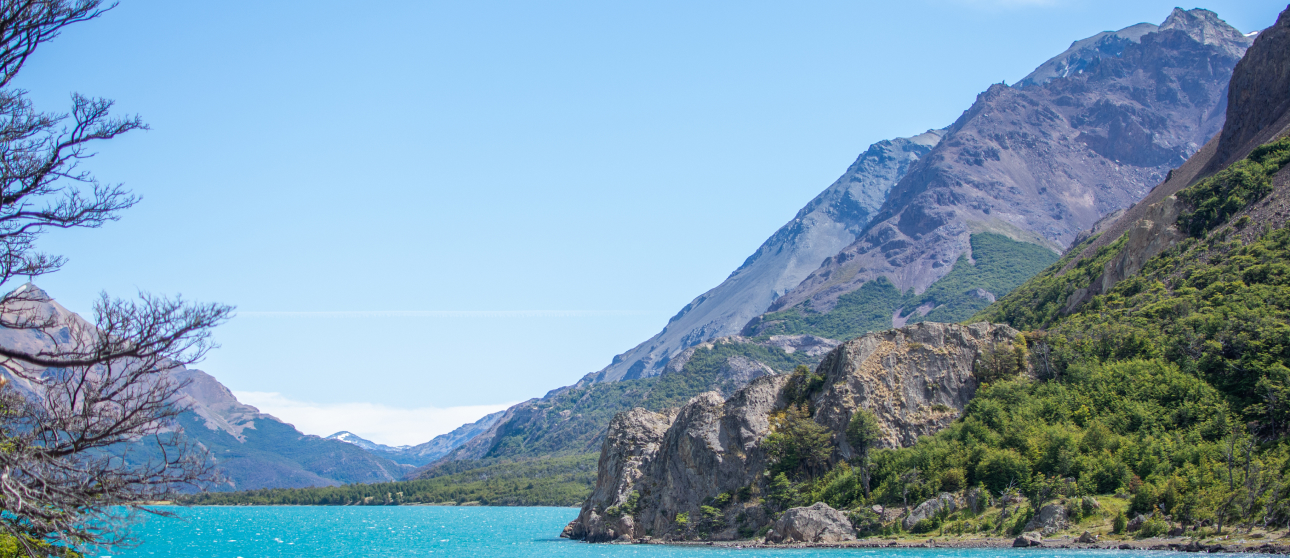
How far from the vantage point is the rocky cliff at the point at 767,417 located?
261ft

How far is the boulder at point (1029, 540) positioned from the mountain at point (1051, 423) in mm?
124

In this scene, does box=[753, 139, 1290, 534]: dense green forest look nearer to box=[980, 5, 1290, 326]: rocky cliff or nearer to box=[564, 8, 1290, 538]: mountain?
box=[564, 8, 1290, 538]: mountain

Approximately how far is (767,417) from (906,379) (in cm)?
1339

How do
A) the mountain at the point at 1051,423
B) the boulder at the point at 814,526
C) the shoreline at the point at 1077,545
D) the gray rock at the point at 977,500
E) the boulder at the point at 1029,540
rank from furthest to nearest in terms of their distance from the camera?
1. the boulder at the point at 814,526
2. the gray rock at the point at 977,500
3. the mountain at the point at 1051,423
4. the boulder at the point at 1029,540
5. the shoreline at the point at 1077,545

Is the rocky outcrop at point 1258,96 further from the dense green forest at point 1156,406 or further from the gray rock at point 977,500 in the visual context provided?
the gray rock at point 977,500

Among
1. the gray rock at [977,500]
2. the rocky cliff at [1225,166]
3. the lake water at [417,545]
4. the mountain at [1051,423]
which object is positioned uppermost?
the rocky cliff at [1225,166]

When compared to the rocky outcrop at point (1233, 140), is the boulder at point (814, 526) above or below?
below

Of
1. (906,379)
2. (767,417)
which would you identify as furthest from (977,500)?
(767,417)

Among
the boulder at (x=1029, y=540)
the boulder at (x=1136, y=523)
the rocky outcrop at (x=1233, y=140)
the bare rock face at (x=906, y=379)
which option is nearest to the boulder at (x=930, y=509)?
the boulder at (x=1029, y=540)

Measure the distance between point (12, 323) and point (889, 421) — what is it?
234 feet

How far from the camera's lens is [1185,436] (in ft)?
204

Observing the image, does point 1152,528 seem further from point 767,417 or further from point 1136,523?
point 767,417

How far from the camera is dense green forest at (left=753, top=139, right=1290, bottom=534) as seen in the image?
56.2m

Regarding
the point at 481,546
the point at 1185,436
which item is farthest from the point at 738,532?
the point at 1185,436
